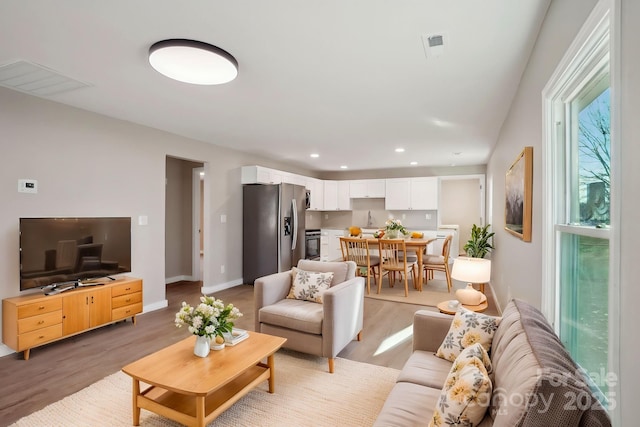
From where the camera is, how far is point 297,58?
2.36 m

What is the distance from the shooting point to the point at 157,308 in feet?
14.2

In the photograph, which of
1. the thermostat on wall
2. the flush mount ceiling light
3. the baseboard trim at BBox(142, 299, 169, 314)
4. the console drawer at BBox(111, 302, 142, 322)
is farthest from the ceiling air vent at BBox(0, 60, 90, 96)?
the baseboard trim at BBox(142, 299, 169, 314)

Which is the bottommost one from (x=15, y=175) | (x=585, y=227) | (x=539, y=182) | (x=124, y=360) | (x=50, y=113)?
(x=124, y=360)

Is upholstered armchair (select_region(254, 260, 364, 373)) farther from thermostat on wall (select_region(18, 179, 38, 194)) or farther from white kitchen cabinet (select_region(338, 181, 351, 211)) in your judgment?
white kitchen cabinet (select_region(338, 181, 351, 211))

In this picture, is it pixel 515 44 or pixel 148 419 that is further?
pixel 515 44

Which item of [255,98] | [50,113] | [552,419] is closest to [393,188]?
[255,98]

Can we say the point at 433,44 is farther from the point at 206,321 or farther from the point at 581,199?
the point at 206,321

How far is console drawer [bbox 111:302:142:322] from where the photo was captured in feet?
11.5

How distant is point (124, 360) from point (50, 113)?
2575 millimetres

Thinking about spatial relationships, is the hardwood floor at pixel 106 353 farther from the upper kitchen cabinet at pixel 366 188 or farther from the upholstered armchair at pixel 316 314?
the upper kitchen cabinet at pixel 366 188

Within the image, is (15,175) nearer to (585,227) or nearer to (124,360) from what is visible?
(124,360)

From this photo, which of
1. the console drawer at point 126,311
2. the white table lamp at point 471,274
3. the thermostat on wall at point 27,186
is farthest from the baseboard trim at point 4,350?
the white table lamp at point 471,274

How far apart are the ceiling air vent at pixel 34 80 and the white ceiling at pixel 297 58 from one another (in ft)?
0.31

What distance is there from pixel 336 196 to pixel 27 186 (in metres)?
6.52
